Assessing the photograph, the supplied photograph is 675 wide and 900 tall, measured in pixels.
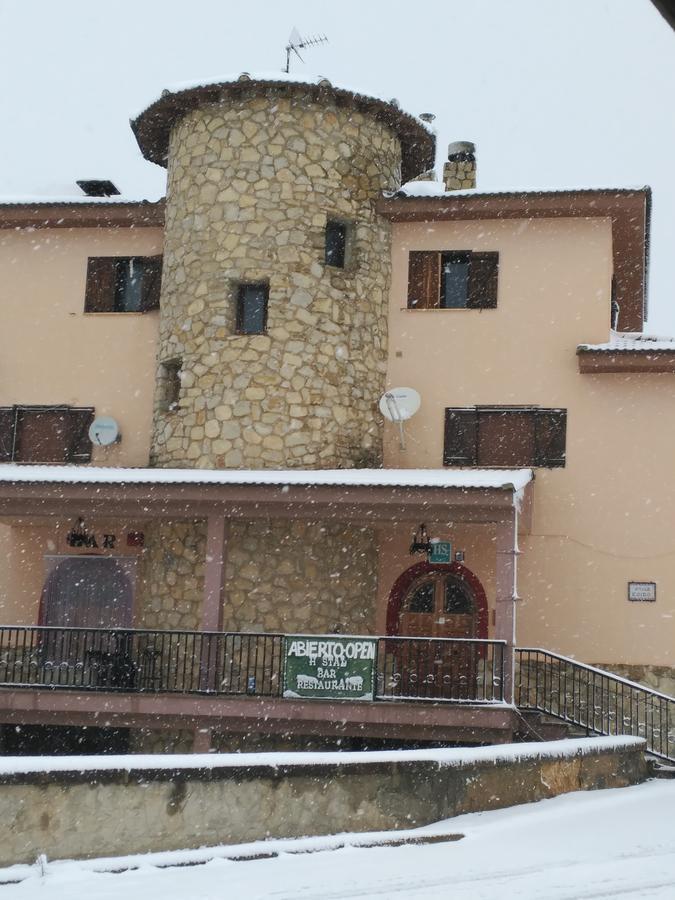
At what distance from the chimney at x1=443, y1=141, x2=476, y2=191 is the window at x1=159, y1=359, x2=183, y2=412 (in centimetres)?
668

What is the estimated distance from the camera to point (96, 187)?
788 inches

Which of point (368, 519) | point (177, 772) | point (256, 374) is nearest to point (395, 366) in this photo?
point (256, 374)

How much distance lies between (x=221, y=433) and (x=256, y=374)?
1011mm

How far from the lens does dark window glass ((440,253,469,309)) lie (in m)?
18.1

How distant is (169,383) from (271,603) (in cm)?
406

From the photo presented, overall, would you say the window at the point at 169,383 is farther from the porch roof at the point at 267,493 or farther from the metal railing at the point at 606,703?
the metal railing at the point at 606,703

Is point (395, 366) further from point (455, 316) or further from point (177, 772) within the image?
point (177, 772)

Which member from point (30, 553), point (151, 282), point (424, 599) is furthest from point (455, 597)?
point (151, 282)

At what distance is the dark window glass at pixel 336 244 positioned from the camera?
17.8 metres

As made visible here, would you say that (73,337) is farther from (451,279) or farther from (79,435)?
(451,279)

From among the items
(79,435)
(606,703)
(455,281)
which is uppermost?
(455,281)

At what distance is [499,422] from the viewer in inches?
687

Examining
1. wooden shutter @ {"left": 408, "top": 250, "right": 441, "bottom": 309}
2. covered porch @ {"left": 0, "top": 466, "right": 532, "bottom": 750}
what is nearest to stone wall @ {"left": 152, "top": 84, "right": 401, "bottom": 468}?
wooden shutter @ {"left": 408, "top": 250, "right": 441, "bottom": 309}

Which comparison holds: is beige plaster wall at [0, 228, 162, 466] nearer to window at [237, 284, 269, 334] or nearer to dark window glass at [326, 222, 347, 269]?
window at [237, 284, 269, 334]
